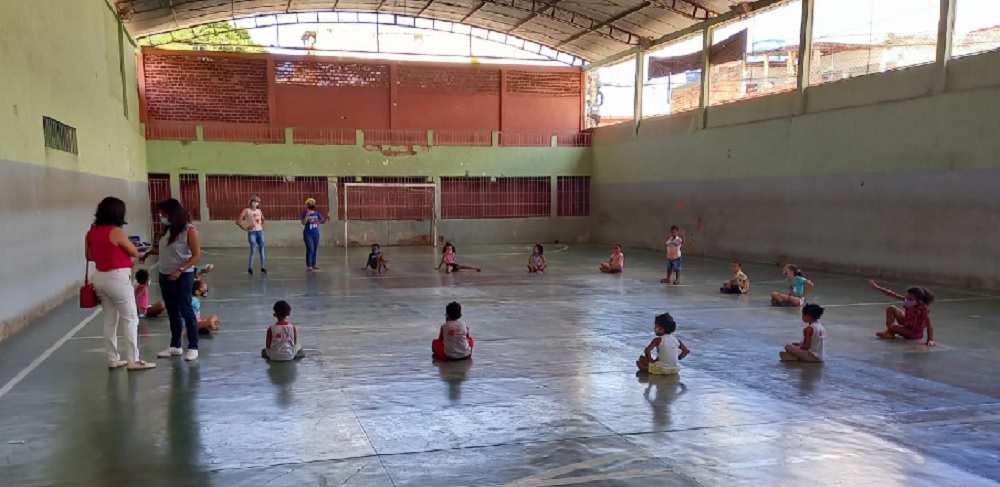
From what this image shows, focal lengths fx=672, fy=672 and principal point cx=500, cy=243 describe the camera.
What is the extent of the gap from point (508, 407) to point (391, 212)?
65.6ft

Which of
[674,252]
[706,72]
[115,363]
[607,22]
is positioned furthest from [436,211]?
[115,363]

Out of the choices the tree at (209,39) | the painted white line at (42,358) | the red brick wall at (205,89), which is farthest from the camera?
the tree at (209,39)

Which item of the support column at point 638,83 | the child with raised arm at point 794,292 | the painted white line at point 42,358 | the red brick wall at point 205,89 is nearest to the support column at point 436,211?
the red brick wall at point 205,89

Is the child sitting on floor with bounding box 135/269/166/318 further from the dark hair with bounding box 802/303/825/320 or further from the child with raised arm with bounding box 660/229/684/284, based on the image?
the child with raised arm with bounding box 660/229/684/284

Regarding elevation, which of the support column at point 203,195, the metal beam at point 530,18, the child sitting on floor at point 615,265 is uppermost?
the metal beam at point 530,18

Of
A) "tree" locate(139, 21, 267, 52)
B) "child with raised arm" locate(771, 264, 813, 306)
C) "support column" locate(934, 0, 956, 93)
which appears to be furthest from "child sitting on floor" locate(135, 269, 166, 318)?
"tree" locate(139, 21, 267, 52)

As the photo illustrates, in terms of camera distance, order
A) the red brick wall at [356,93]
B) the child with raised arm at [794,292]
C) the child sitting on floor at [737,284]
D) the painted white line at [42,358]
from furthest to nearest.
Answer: the red brick wall at [356,93]
the child sitting on floor at [737,284]
the child with raised arm at [794,292]
the painted white line at [42,358]

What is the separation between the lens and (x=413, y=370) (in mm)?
6277

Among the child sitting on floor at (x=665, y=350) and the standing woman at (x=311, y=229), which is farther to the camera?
the standing woman at (x=311, y=229)

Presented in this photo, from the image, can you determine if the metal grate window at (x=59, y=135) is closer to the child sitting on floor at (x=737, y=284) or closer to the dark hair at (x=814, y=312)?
the dark hair at (x=814, y=312)

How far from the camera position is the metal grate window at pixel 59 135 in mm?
9477

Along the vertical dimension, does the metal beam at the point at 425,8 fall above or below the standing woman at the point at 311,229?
above

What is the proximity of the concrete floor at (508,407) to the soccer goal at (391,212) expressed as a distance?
14.5 metres

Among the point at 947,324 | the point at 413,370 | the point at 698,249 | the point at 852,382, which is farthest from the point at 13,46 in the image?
the point at 698,249
